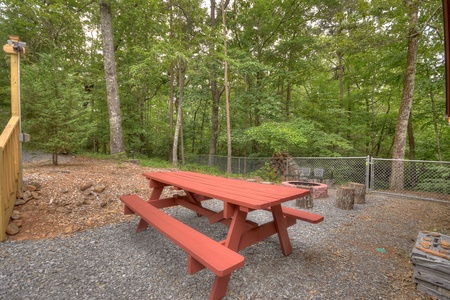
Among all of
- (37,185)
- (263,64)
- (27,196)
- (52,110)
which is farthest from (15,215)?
(263,64)

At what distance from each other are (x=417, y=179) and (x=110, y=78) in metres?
10.9

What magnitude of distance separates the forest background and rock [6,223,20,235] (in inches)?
122

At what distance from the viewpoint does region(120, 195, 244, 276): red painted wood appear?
1359mm

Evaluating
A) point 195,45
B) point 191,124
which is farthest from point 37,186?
point 191,124

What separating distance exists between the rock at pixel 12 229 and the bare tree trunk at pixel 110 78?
4.45 metres

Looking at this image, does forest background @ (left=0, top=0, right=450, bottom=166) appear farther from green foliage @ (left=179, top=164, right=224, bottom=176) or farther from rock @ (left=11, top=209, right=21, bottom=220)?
rock @ (left=11, top=209, right=21, bottom=220)

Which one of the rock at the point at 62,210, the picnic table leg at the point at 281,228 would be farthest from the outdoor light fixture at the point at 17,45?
the picnic table leg at the point at 281,228

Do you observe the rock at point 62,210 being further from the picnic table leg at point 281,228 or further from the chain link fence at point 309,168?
the chain link fence at point 309,168

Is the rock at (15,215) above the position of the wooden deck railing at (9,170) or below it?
below

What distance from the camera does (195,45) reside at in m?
8.98

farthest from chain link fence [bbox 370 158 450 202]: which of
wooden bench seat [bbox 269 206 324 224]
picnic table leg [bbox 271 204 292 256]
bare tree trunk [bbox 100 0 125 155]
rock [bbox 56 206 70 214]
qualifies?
bare tree trunk [bbox 100 0 125 155]

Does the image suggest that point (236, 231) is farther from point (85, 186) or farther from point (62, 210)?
point (85, 186)

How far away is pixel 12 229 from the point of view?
8.66 feet

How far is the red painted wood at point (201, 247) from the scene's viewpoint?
136 centimetres
